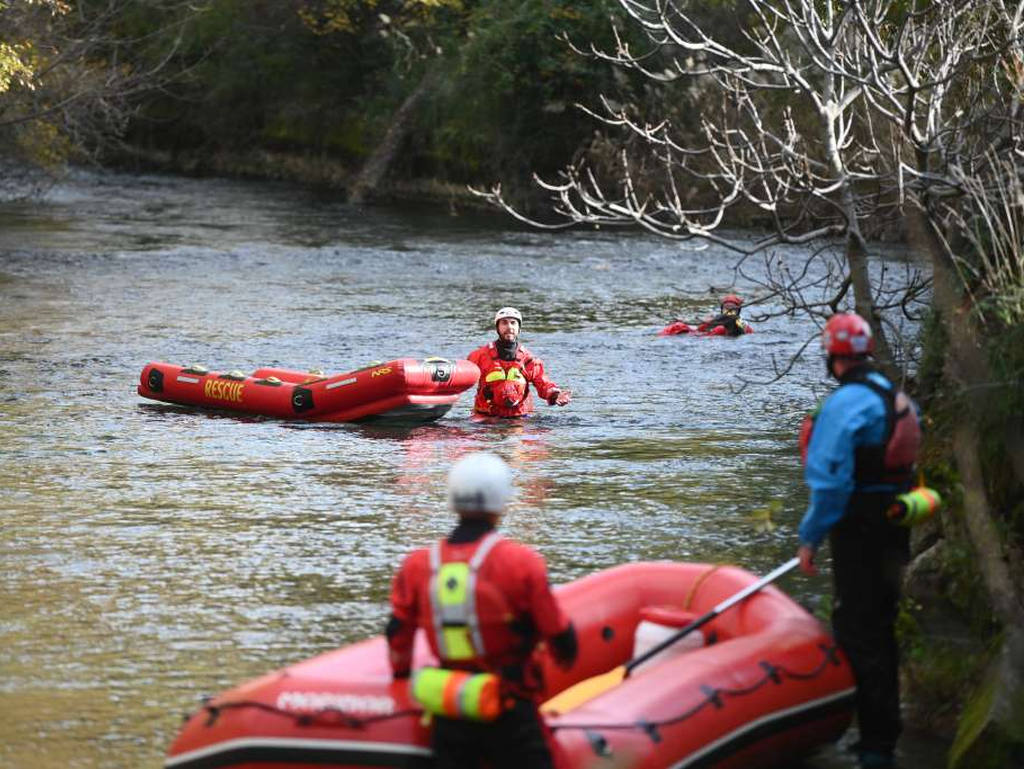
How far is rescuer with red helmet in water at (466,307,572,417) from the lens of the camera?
47.3ft

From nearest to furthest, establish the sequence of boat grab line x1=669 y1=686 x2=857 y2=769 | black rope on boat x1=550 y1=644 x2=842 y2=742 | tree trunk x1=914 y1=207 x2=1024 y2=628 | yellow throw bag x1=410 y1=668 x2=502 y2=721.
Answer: yellow throw bag x1=410 y1=668 x2=502 y2=721 < black rope on boat x1=550 y1=644 x2=842 y2=742 < boat grab line x1=669 y1=686 x2=857 y2=769 < tree trunk x1=914 y1=207 x2=1024 y2=628

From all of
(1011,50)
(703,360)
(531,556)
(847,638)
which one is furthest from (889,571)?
(703,360)

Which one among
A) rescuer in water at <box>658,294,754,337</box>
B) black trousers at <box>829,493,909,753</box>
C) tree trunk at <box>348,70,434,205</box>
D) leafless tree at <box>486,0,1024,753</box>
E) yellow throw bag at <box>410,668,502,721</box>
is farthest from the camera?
tree trunk at <box>348,70,434,205</box>

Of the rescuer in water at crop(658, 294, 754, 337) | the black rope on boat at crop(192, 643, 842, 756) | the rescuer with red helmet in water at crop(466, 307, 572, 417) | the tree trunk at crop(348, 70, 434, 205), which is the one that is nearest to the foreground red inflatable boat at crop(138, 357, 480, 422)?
the rescuer with red helmet in water at crop(466, 307, 572, 417)

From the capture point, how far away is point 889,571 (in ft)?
22.0

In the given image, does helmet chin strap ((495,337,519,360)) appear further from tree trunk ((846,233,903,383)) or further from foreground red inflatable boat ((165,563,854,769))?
foreground red inflatable boat ((165,563,854,769))

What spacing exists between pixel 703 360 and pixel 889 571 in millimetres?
12330

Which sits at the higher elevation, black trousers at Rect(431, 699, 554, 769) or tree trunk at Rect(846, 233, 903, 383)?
tree trunk at Rect(846, 233, 903, 383)

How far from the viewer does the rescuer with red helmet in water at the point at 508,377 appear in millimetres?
14430

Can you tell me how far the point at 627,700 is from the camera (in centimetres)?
604

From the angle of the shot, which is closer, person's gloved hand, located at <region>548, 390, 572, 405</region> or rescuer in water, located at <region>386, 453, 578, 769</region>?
rescuer in water, located at <region>386, 453, 578, 769</region>

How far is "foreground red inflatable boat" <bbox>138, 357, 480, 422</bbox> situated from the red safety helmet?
8064mm

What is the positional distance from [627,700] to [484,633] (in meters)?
0.94

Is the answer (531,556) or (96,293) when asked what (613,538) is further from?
(96,293)
